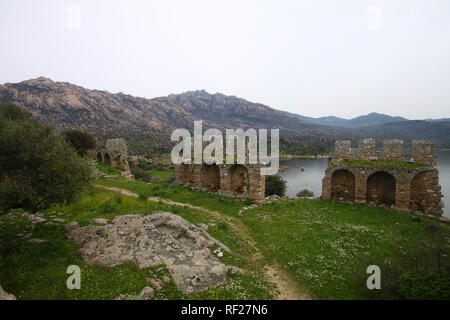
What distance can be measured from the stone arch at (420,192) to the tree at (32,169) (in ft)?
66.3

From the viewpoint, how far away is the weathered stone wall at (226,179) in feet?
52.8

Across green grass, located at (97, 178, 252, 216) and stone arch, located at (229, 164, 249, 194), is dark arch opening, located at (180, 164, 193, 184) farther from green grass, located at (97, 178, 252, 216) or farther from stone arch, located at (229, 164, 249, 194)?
stone arch, located at (229, 164, 249, 194)

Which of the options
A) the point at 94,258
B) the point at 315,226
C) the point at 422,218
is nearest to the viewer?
the point at 94,258

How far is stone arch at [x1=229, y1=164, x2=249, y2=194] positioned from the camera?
18.2 meters

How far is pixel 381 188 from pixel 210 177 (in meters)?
14.1

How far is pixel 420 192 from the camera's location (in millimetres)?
14750

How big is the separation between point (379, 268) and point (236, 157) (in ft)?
39.8

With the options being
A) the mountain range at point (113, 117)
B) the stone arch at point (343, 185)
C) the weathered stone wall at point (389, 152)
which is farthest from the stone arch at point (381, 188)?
the mountain range at point (113, 117)

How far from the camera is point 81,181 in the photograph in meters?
8.22

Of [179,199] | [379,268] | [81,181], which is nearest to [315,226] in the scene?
[379,268]

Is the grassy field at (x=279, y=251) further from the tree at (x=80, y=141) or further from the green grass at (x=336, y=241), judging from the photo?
the tree at (x=80, y=141)

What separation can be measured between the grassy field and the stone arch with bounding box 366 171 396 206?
238 cm

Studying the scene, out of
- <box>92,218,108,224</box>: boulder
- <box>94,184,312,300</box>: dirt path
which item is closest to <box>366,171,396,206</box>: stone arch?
<box>94,184,312,300</box>: dirt path

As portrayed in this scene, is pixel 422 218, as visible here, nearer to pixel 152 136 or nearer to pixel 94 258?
pixel 94 258
